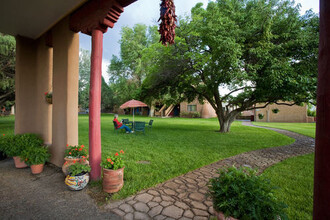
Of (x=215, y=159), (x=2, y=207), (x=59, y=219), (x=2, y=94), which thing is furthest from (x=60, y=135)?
(x=2, y=94)

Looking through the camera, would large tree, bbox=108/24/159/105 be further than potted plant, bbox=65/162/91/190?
Yes

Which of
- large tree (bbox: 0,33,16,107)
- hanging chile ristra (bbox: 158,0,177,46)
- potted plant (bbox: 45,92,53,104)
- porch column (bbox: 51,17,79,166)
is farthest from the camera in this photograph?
large tree (bbox: 0,33,16,107)

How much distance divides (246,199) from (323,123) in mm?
1132

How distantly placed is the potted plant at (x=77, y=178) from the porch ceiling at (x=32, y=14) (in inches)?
144

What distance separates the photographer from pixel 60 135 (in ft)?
14.0

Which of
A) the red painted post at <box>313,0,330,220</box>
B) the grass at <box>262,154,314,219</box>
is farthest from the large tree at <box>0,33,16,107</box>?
the grass at <box>262,154,314,219</box>

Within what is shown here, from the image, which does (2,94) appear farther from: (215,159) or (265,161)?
(265,161)

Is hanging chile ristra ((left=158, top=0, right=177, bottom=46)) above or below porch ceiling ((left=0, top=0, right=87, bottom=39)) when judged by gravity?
below

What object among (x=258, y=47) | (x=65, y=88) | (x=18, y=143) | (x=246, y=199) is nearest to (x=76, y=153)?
(x=65, y=88)

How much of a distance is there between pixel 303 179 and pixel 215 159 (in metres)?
2.26

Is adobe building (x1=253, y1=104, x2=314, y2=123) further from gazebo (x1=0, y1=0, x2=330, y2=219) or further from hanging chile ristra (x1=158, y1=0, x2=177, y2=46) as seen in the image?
hanging chile ristra (x1=158, y1=0, x2=177, y2=46)

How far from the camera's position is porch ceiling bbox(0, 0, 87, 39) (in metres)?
3.54

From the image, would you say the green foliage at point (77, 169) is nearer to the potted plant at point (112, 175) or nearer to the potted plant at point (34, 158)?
the potted plant at point (112, 175)

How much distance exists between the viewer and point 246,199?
1746 mm
